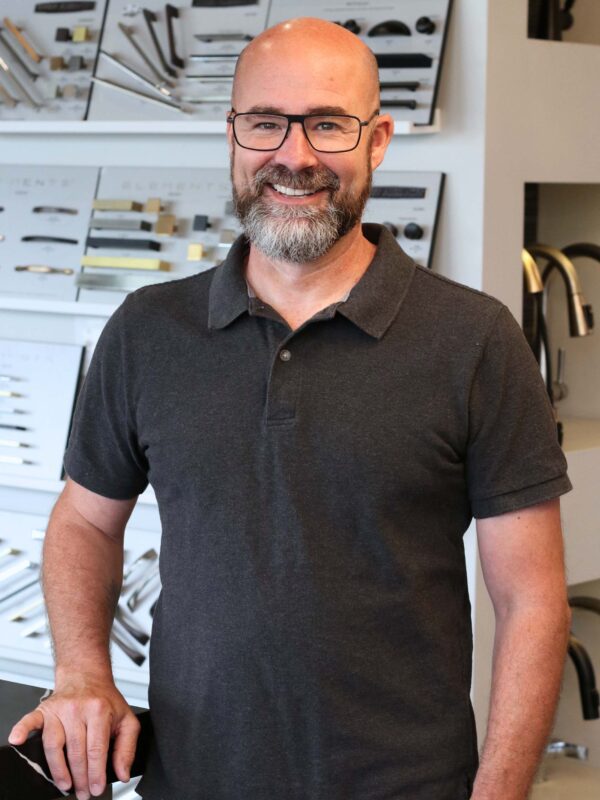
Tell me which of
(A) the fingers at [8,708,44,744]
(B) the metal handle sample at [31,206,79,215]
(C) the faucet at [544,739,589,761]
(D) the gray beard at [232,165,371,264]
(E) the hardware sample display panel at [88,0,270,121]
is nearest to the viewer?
(A) the fingers at [8,708,44,744]

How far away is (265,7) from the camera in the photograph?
2744 millimetres

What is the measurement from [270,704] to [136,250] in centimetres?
172

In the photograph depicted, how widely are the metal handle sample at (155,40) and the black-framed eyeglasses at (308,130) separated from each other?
1466 millimetres

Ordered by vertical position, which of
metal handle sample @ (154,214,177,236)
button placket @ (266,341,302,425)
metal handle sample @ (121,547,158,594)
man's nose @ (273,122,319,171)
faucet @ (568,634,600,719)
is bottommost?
faucet @ (568,634,600,719)

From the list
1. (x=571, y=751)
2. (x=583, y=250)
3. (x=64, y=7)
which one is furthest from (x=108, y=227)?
(x=571, y=751)

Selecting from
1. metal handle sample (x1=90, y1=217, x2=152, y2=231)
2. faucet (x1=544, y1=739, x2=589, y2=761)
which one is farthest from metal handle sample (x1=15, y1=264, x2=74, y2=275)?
faucet (x1=544, y1=739, x2=589, y2=761)

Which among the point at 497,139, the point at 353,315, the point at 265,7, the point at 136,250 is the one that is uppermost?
the point at 265,7

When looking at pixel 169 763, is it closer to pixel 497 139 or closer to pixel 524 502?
pixel 524 502

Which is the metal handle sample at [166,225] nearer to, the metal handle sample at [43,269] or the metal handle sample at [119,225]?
the metal handle sample at [119,225]

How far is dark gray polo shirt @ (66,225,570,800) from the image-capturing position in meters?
1.31

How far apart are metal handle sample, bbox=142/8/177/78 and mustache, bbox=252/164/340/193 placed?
150 centimetres

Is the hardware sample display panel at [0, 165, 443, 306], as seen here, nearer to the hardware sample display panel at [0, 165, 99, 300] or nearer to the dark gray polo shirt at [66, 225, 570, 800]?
the hardware sample display panel at [0, 165, 99, 300]

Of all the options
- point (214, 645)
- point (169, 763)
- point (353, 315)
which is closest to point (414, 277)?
point (353, 315)

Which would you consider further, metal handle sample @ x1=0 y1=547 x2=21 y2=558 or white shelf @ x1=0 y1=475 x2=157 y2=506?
metal handle sample @ x1=0 y1=547 x2=21 y2=558
